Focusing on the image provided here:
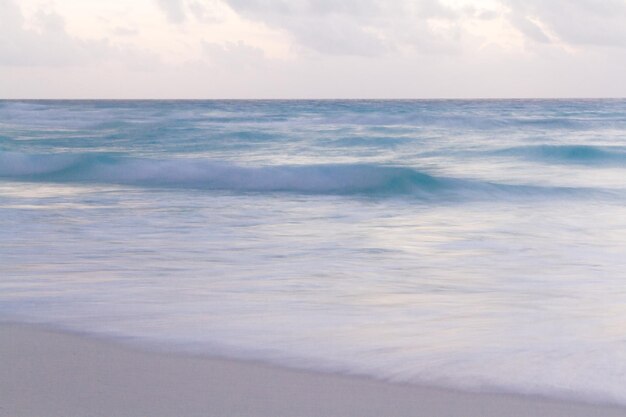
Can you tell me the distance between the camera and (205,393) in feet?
10.8

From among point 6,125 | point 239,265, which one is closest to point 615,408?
point 239,265

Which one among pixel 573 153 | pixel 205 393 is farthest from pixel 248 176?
pixel 205 393

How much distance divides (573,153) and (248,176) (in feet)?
27.7

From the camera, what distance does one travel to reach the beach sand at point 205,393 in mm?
3104

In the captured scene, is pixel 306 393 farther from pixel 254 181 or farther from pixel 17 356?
pixel 254 181

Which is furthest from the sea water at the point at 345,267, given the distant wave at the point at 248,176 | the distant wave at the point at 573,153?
the distant wave at the point at 573,153

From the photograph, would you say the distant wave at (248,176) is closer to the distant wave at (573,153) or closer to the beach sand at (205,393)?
the distant wave at (573,153)

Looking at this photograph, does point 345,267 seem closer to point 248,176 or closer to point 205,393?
point 205,393

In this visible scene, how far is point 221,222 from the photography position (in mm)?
8547

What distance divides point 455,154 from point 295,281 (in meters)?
14.1

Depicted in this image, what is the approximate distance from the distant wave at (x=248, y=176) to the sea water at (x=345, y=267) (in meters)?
0.07

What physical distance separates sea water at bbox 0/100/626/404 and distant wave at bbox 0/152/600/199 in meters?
0.07

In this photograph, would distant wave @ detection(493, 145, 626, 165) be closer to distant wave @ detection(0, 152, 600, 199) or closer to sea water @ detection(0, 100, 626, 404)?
sea water @ detection(0, 100, 626, 404)

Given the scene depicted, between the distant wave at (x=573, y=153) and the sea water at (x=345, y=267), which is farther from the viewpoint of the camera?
the distant wave at (x=573, y=153)
